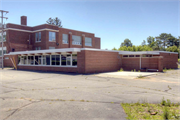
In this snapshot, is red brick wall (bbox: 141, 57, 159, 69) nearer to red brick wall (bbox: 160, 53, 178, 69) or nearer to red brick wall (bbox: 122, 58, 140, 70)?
red brick wall (bbox: 122, 58, 140, 70)

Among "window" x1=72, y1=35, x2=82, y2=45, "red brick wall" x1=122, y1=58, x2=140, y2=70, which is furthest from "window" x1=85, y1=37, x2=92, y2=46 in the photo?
"red brick wall" x1=122, y1=58, x2=140, y2=70

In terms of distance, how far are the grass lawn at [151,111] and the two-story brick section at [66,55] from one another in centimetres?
1445

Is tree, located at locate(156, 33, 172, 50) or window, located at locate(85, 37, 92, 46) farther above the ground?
tree, located at locate(156, 33, 172, 50)

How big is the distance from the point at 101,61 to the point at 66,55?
5.01 meters

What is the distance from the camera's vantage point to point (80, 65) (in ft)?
69.5

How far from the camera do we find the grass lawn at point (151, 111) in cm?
531

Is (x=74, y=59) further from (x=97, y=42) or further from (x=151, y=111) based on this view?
(x=97, y=42)

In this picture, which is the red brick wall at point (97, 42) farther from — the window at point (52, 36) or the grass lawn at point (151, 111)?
the grass lawn at point (151, 111)

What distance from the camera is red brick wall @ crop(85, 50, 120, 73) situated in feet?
69.5

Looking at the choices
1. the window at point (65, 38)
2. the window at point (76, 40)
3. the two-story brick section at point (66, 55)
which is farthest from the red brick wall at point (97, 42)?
the window at point (65, 38)

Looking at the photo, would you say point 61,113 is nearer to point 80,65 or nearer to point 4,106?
point 4,106

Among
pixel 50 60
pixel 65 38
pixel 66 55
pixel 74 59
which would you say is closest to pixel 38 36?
pixel 65 38

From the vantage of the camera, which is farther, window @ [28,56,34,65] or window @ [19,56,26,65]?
window @ [19,56,26,65]

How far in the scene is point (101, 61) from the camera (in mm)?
22797
